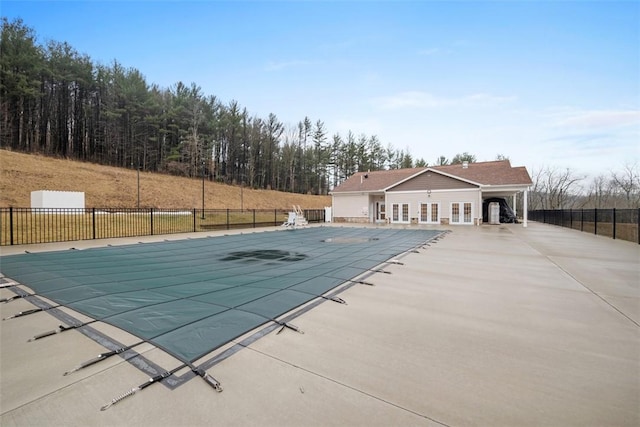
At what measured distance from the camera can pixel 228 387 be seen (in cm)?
184

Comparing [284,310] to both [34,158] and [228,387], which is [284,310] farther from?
[34,158]

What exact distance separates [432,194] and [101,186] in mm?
26367

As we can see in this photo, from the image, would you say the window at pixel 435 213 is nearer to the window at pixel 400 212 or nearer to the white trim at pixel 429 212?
the white trim at pixel 429 212

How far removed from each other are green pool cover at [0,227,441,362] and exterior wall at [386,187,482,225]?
14436mm

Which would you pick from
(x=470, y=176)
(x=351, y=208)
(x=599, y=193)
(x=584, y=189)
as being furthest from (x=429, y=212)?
(x=584, y=189)

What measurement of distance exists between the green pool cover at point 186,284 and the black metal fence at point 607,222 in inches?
372

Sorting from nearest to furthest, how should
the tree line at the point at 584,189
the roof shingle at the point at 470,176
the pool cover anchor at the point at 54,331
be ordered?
1. the pool cover anchor at the point at 54,331
2. the roof shingle at the point at 470,176
3. the tree line at the point at 584,189

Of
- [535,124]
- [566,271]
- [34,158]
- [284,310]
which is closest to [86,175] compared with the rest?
[34,158]

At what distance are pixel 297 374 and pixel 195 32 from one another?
1630cm

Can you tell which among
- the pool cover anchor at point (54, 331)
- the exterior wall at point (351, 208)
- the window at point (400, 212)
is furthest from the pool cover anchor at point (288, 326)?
the exterior wall at point (351, 208)

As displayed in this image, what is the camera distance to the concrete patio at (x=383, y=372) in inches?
62.7

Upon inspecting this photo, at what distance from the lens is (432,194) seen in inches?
816

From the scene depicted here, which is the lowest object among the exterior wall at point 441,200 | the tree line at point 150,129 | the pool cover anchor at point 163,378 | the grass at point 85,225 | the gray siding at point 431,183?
the pool cover anchor at point 163,378

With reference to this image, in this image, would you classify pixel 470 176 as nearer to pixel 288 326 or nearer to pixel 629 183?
pixel 288 326
